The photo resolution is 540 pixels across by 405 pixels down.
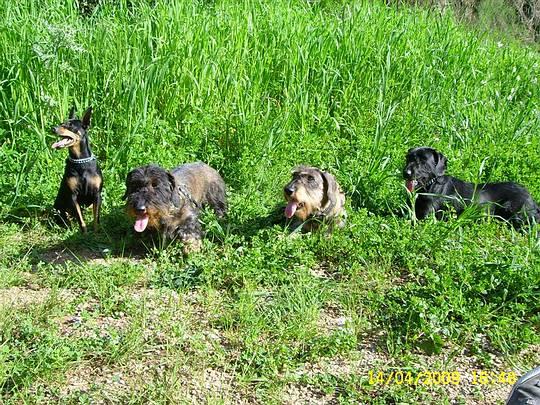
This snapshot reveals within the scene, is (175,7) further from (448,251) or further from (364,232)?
(448,251)

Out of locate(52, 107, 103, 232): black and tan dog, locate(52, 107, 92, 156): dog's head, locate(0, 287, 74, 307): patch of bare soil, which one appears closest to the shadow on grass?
locate(52, 107, 103, 232): black and tan dog

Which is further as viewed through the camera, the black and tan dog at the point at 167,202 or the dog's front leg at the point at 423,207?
the dog's front leg at the point at 423,207

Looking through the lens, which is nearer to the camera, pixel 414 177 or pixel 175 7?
pixel 414 177

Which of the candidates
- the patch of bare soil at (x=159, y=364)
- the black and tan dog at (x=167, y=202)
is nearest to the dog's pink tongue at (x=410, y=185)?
the black and tan dog at (x=167, y=202)

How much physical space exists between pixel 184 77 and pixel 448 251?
11.9 ft

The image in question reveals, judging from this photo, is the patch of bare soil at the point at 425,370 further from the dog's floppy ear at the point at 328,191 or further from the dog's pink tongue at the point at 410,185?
the dog's pink tongue at the point at 410,185

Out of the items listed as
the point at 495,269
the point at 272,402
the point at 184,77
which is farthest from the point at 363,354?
the point at 184,77

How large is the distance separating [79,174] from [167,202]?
0.89 m

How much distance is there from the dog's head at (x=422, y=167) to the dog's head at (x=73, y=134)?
3066 mm

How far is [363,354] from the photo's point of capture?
4281 mm

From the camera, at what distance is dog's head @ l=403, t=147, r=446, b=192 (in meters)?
6.15

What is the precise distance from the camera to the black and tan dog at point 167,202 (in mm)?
5023

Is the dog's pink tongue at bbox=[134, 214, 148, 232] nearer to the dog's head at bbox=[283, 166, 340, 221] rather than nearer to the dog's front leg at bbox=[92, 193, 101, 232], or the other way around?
the dog's front leg at bbox=[92, 193, 101, 232]

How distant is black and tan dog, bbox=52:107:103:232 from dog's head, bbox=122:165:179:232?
47 cm
